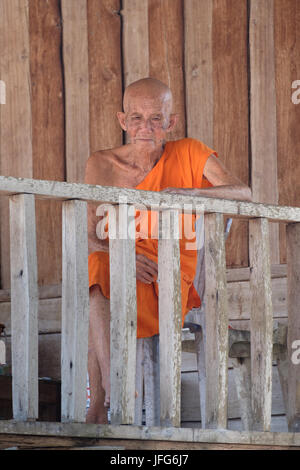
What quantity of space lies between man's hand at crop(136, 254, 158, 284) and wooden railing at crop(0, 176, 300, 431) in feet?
1.68

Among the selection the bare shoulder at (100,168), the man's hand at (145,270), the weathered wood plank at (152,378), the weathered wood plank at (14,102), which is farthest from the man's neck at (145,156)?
the weathered wood plank at (14,102)

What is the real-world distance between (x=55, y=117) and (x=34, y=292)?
3378 millimetres

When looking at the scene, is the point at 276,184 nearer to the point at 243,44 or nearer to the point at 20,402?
the point at 243,44

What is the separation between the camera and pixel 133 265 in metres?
3.65

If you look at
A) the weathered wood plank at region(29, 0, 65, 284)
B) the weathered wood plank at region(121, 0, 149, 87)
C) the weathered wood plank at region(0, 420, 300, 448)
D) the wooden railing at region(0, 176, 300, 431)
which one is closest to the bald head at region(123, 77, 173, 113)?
the wooden railing at region(0, 176, 300, 431)

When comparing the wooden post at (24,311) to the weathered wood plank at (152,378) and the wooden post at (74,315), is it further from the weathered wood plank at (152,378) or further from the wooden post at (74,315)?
the weathered wood plank at (152,378)

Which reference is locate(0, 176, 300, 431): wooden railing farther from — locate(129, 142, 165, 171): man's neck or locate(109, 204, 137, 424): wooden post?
locate(129, 142, 165, 171): man's neck

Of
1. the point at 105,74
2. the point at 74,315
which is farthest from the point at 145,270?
the point at 105,74

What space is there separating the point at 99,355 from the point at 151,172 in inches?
41.0

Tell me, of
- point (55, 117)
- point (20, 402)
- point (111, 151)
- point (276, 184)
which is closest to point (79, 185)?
point (20, 402)

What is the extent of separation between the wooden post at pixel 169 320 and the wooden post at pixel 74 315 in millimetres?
367

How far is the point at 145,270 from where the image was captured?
172 inches

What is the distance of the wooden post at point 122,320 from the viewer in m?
3.55

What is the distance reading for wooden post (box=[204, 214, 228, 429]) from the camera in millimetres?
3789
